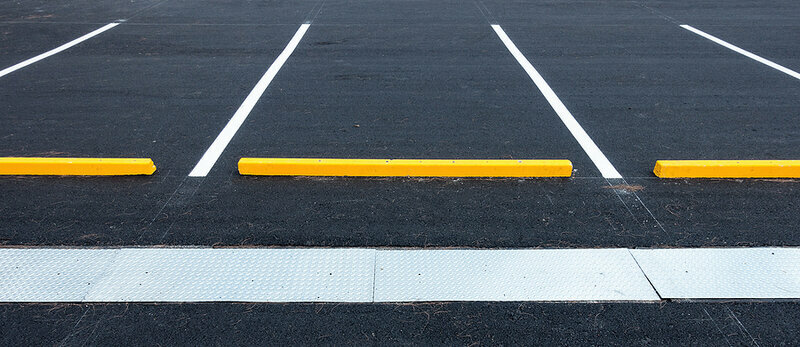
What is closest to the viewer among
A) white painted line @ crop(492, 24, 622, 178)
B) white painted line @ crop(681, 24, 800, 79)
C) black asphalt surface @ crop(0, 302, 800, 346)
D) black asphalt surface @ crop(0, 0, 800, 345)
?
black asphalt surface @ crop(0, 302, 800, 346)

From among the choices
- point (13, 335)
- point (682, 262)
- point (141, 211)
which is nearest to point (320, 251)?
point (141, 211)

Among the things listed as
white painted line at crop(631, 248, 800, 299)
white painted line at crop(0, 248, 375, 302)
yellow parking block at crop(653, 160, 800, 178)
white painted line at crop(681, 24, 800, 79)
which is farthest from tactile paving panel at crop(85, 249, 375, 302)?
white painted line at crop(681, 24, 800, 79)

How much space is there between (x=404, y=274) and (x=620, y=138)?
3.14 meters

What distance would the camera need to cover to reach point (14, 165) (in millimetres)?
4613

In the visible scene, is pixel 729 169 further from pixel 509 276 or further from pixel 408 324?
pixel 408 324

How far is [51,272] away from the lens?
11.3ft

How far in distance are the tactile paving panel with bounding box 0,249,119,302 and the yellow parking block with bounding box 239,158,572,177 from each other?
1.42m

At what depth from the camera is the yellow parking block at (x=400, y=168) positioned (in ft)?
15.1

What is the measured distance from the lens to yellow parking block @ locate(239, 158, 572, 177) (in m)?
4.61

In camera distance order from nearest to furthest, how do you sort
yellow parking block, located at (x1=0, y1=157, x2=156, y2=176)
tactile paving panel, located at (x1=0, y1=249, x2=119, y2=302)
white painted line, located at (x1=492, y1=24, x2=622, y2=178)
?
tactile paving panel, located at (x1=0, y1=249, x2=119, y2=302) < yellow parking block, located at (x1=0, y1=157, x2=156, y2=176) < white painted line, located at (x1=492, y1=24, x2=622, y2=178)

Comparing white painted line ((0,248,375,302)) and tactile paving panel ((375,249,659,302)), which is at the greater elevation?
white painted line ((0,248,375,302))

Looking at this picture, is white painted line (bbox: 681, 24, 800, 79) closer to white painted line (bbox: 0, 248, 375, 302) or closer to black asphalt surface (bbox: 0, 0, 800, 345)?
black asphalt surface (bbox: 0, 0, 800, 345)

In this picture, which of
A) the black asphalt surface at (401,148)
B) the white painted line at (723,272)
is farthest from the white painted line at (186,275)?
the white painted line at (723,272)

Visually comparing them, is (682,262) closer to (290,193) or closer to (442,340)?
(442,340)
